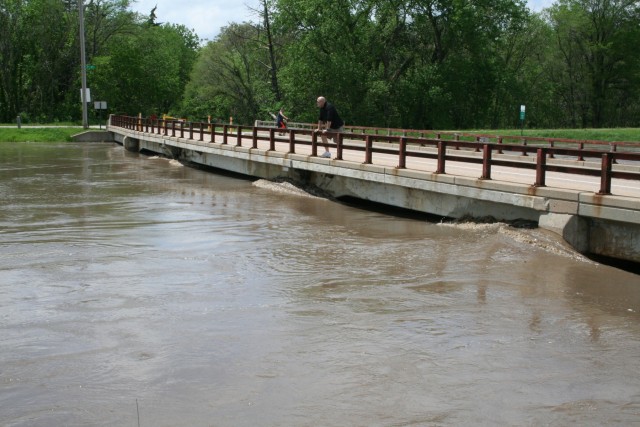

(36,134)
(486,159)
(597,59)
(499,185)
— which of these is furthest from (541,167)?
(597,59)

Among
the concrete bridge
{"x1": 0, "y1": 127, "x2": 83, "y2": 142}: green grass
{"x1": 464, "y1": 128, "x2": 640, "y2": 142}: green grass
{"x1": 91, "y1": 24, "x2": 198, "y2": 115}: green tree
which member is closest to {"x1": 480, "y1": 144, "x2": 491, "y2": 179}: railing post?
the concrete bridge

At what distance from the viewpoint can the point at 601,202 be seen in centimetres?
1243

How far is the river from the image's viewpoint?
686cm

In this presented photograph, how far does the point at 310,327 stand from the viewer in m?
9.10

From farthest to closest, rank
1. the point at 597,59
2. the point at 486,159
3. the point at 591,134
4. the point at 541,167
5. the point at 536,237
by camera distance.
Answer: the point at 597,59, the point at 591,134, the point at 486,159, the point at 541,167, the point at 536,237

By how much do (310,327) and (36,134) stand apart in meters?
52.4

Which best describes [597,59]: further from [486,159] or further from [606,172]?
[606,172]

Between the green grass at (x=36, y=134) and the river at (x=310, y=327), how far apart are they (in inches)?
1625

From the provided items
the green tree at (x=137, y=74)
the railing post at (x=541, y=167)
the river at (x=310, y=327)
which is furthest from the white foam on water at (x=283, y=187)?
the green tree at (x=137, y=74)

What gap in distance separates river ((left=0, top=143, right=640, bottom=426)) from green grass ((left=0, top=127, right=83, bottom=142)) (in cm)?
4126

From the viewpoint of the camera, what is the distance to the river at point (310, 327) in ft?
22.5

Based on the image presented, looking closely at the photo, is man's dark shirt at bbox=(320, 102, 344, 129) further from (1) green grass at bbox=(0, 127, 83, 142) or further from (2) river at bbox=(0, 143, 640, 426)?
(1) green grass at bbox=(0, 127, 83, 142)

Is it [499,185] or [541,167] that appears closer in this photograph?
[541,167]

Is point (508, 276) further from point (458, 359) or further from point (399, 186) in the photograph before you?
point (399, 186)
